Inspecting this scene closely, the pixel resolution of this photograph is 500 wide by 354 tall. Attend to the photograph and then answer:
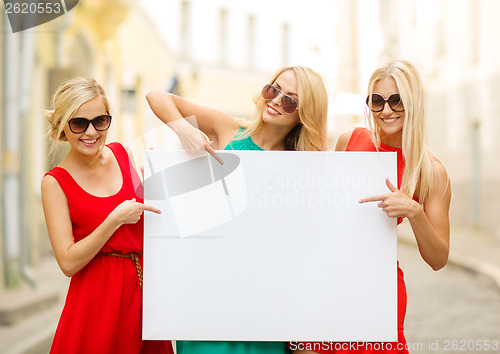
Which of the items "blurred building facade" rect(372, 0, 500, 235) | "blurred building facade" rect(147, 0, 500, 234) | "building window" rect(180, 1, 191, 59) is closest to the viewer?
"blurred building facade" rect(372, 0, 500, 235)

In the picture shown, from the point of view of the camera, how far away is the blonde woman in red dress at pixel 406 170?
2400mm

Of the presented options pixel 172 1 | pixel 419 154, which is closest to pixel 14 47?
pixel 419 154

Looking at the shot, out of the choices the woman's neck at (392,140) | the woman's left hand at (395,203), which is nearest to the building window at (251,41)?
the woman's neck at (392,140)

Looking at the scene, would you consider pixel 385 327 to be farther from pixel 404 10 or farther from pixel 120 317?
pixel 404 10

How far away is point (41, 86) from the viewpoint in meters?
9.54

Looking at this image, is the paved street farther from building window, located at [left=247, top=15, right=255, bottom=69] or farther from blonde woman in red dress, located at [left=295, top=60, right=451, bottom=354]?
building window, located at [left=247, top=15, right=255, bottom=69]

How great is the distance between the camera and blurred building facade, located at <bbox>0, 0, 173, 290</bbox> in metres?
7.04

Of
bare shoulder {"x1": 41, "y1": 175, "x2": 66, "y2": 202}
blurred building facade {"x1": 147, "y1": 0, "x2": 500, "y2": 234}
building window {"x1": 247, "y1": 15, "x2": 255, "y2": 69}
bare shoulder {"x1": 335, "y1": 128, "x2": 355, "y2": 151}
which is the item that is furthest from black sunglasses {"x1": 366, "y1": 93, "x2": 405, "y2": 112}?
building window {"x1": 247, "y1": 15, "x2": 255, "y2": 69}

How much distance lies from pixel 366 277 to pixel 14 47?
5.83m

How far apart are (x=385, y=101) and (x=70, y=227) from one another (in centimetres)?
125

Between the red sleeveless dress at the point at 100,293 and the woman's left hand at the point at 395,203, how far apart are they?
2.97ft

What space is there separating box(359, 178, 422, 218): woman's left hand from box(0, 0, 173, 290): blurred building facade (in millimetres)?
1320

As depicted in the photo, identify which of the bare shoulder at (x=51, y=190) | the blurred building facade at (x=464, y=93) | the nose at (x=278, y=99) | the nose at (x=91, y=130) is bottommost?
the bare shoulder at (x=51, y=190)

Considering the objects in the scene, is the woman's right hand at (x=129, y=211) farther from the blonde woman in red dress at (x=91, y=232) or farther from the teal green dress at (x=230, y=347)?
the teal green dress at (x=230, y=347)
